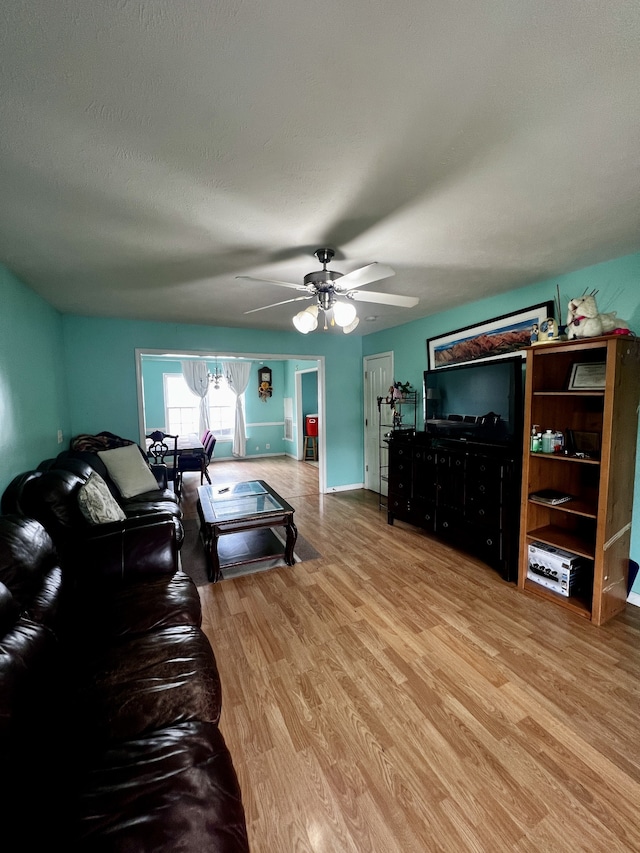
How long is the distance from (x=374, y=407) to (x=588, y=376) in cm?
298

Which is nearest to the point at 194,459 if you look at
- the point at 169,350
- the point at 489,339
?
the point at 169,350

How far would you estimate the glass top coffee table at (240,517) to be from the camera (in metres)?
2.75

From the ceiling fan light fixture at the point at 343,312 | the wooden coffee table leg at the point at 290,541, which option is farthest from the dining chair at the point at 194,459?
the ceiling fan light fixture at the point at 343,312

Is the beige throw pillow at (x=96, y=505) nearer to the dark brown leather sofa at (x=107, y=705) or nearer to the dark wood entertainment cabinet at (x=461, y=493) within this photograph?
the dark brown leather sofa at (x=107, y=705)

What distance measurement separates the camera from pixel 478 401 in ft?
10.2

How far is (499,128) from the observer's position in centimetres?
123

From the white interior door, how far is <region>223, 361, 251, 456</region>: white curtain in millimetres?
3553

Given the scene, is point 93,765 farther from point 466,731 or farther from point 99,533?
point 466,731

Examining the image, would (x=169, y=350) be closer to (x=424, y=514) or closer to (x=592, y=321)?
(x=424, y=514)

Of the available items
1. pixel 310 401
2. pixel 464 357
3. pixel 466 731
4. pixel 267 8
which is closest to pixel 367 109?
pixel 267 8

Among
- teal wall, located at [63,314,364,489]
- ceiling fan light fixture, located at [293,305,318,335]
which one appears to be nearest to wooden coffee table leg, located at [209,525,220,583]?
ceiling fan light fixture, located at [293,305,318,335]

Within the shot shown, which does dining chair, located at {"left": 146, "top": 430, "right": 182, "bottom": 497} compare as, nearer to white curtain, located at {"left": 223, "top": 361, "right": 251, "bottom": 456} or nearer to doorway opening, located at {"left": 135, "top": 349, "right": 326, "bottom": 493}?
doorway opening, located at {"left": 135, "top": 349, "right": 326, "bottom": 493}

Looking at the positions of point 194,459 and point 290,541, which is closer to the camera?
point 290,541

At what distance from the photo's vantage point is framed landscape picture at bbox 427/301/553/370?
2.97 meters
